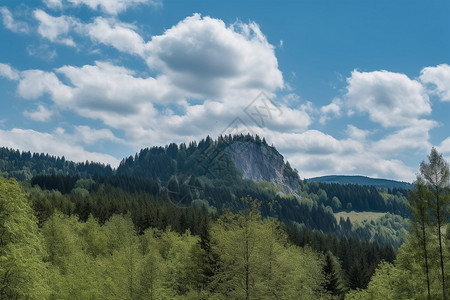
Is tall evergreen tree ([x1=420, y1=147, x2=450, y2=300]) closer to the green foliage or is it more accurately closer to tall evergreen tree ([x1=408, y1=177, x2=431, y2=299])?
tall evergreen tree ([x1=408, y1=177, x2=431, y2=299])

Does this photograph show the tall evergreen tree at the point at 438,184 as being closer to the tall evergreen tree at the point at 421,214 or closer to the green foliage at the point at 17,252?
the tall evergreen tree at the point at 421,214

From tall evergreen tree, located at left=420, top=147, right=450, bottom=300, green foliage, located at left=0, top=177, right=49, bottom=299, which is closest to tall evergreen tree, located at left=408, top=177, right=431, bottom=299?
tall evergreen tree, located at left=420, top=147, right=450, bottom=300

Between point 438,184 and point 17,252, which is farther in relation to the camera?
point 438,184

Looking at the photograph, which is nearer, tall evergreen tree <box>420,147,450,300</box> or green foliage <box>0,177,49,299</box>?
green foliage <box>0,177,49,299</box>

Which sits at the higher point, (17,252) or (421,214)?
(421,214)

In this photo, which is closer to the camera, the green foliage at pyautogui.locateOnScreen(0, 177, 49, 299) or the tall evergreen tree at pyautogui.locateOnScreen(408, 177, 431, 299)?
the green foliage at pyautogui.locateOnScreen(0, 177, 49, 299)

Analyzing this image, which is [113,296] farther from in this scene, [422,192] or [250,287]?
[422,192]

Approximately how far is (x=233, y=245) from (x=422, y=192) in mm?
20617

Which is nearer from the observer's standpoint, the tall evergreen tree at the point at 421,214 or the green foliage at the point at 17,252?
the green foliage at the point at 17,252

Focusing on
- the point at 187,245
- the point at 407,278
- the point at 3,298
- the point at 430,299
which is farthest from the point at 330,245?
the point at 3,298

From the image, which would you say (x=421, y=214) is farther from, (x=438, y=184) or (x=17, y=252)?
(x=17, y=252)

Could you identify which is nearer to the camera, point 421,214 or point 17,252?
point 17,252

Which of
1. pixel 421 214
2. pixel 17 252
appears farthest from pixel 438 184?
pixel 17 252

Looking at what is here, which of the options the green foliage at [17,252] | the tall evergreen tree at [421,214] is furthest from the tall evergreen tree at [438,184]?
the green foliage at [17,252]
